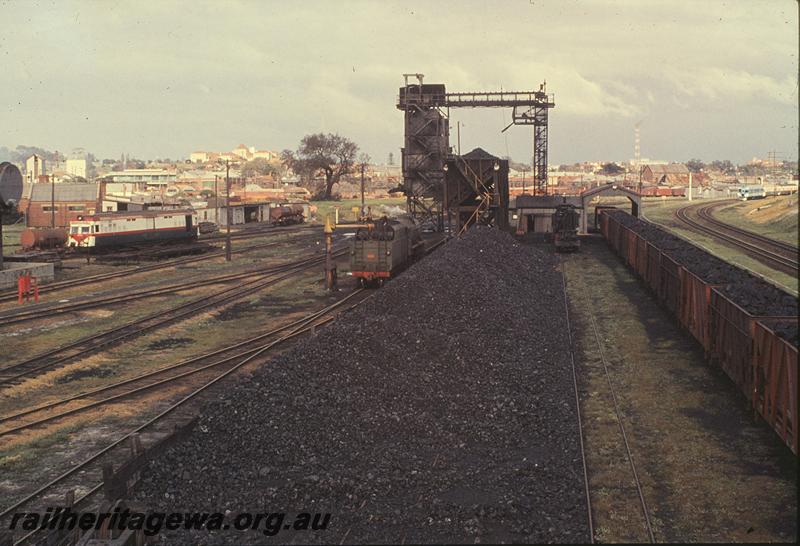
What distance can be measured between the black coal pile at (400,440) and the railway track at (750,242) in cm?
2654

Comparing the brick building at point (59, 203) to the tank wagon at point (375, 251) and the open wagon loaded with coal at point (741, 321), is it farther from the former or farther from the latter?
the open wagon loaded with coal at point (741, 321)

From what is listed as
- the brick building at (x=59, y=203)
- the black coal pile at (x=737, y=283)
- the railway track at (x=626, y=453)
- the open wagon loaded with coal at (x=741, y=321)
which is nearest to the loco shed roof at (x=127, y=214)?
the brick building at (x=59, y=203)

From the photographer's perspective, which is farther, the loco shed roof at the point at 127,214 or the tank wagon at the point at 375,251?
the loco shed roof at the point at 127,214

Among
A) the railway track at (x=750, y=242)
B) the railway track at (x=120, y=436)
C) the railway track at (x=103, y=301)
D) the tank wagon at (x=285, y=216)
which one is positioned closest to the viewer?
the railway track at (x=120, y=436)

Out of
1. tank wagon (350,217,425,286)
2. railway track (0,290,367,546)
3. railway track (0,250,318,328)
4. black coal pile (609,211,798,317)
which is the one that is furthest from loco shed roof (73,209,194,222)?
black coal pile (609,211,798,317)

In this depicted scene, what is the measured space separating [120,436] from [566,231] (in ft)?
A: 130

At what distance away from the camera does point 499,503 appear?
11.4m

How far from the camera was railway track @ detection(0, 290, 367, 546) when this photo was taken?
41.7 feet

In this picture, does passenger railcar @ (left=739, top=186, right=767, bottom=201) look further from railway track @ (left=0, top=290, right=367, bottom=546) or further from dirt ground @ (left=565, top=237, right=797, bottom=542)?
railway track @ (left=0, top=290, right=367, bottom=546)

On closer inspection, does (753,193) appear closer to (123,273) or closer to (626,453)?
(123,273)

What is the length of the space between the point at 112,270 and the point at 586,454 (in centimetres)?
3896

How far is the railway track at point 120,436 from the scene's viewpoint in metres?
12.7

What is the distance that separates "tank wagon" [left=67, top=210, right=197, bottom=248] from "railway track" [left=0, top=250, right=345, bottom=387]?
46.8 ft

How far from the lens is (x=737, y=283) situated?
68.5 ft
